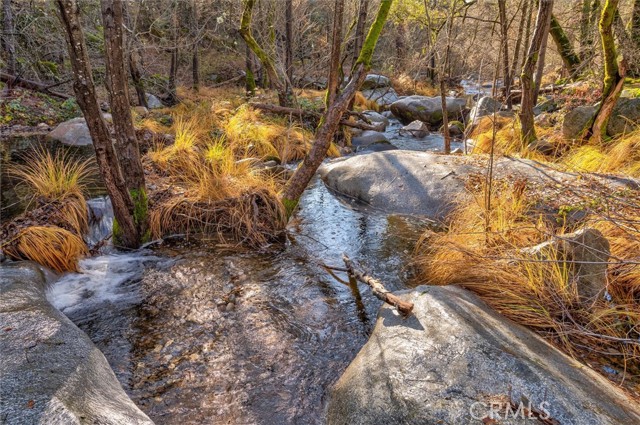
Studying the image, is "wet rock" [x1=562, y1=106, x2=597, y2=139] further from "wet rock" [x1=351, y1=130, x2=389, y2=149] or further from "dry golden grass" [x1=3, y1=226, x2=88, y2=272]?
"dry golden grass" [x1=3, y1=226, x2=88, y2=272]

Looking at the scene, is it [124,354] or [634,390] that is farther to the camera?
[124,354]

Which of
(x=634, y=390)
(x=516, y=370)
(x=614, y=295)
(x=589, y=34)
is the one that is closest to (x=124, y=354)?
(x=516, y=370)

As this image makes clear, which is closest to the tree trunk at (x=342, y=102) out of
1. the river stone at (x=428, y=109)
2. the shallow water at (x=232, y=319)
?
the shallow water at (x=232, y=319)

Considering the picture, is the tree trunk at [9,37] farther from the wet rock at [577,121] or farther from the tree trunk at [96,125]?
the wet rock at [577,121]

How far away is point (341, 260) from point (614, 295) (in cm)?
243

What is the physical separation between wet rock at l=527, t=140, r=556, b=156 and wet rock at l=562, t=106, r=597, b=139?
385mm

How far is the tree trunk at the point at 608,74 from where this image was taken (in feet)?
18.9

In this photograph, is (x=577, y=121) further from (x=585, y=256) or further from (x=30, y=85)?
(x=30, y=85)

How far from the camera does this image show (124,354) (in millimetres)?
2770

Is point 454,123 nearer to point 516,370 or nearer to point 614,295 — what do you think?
point 614,295

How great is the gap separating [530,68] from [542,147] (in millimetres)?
1516

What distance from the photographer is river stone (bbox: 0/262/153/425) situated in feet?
5.43

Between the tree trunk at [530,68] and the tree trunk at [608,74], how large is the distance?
0.76 metres

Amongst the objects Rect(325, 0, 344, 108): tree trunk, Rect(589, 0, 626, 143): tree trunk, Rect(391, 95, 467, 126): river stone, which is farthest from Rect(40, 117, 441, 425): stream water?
Rect(391, 95, 467, 126): river stone
